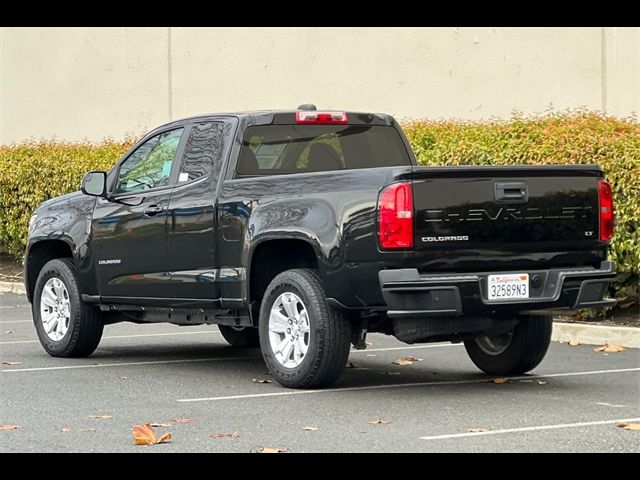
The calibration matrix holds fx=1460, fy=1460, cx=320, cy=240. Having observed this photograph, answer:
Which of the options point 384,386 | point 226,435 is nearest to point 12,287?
point 384,386

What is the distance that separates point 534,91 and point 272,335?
8864 millimetres

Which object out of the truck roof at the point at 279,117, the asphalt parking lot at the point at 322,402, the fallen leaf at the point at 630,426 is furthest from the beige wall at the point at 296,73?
the fallen leaf at the point at 630,426

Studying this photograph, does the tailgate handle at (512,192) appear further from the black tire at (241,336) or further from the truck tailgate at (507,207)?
the black tire at (241,336)

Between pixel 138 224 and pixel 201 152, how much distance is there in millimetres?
829

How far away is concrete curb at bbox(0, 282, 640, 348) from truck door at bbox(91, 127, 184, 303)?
3921mm

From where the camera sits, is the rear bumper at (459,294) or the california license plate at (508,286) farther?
the california license plate at (508,286)

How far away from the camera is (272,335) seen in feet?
33.9

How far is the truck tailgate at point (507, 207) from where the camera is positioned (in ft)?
31.1

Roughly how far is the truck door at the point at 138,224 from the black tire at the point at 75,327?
0.31 meters

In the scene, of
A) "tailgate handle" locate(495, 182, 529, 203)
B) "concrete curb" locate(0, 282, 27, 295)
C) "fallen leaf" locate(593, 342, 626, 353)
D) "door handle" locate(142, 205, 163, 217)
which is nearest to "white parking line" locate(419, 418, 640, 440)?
"tailgate handle" locate(495, 182, 529, 203)

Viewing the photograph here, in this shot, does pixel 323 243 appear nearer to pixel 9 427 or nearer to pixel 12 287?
pixel 9 427

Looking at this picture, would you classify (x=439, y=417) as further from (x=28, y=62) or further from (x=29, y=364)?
(x=28, y=62)

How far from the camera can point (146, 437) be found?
810cm

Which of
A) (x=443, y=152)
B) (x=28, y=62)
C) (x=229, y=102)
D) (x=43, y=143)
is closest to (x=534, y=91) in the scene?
(x=443, y=152)
